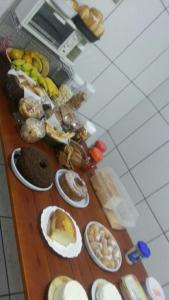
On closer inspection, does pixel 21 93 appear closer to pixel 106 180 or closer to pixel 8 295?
pixel 106 180

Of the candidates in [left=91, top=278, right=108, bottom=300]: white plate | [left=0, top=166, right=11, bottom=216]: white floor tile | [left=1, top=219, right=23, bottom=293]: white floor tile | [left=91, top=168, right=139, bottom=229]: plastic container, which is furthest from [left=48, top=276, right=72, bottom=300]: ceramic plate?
[left=0, top=166, right=11, bottom=216]: white floor tile

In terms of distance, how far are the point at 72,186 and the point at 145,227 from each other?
83cm

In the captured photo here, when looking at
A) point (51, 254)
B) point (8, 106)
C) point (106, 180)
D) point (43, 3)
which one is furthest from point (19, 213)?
point (43, 3)

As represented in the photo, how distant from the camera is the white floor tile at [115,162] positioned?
2.00 meters

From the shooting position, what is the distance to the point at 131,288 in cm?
107

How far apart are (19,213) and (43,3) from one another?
914 mm

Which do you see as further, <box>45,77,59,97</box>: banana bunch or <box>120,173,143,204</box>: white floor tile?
<box>120,173,143,204</box>: white floor tile

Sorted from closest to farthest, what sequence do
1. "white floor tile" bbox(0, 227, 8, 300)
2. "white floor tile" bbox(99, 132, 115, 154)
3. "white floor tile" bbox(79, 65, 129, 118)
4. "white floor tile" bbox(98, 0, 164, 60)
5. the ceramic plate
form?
the ceramic plate
"white floor tile" bbox(0, 227, 8, 300)
"white floor tile" bbox(98, 0, 164, 60)
"white floor tile" bbox(79, 65, 129, 118)
"white floor tile" bbox(99, 132, 115, 154)

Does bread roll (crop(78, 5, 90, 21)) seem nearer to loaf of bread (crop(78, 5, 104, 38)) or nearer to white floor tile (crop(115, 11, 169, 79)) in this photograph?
loaf of bread (crop(78, 5, 104, 38))

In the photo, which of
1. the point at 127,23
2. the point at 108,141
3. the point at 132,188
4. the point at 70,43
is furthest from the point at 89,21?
the point at 132,188

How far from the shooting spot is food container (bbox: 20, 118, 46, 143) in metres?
1.08

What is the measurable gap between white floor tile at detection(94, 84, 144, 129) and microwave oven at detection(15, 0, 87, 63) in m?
0.57

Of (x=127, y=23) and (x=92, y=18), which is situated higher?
(x=127, y=23)

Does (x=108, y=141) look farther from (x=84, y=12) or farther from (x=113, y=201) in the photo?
(x=84, y=12)
